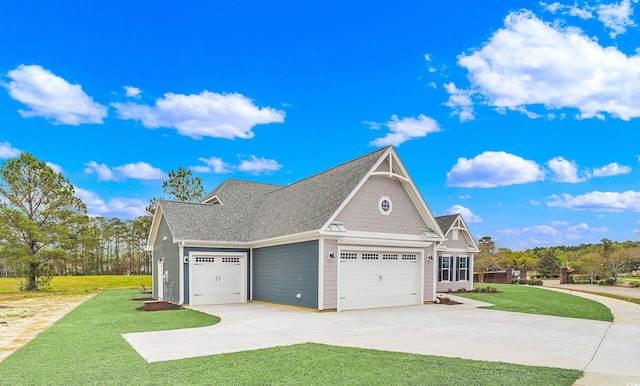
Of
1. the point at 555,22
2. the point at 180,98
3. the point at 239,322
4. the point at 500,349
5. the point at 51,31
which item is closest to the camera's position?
the point at 500,349

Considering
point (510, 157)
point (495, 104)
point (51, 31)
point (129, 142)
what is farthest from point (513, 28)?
point (129, 142)

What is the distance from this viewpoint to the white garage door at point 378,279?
15.3 m

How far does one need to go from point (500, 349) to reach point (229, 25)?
57.4 feet

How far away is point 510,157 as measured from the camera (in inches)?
917

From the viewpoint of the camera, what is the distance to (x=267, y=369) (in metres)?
6.55

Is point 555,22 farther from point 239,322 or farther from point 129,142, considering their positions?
point 129,142

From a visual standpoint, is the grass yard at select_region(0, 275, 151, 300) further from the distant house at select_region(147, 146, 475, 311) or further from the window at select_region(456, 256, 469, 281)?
the window at select_region(456, 256, 469, 281)

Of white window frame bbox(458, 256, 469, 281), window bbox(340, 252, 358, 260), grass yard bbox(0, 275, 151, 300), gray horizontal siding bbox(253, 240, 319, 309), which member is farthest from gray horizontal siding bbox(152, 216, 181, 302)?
white window frame bbox(458, 256, 469, 281)

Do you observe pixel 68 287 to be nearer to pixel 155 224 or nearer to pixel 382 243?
pixel 155 224

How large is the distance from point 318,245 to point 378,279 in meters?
3.18

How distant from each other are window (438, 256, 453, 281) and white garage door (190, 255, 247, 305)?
515 inches

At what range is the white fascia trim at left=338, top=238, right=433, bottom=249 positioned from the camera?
15.0 meters

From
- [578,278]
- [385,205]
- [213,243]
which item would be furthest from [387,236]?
[578,278]

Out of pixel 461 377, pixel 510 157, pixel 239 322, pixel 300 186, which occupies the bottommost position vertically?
pixel 239 322
